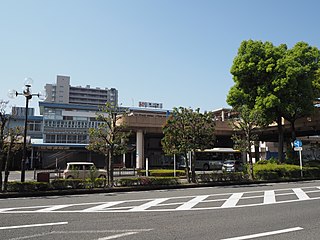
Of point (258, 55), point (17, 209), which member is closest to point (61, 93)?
point (258, 55)

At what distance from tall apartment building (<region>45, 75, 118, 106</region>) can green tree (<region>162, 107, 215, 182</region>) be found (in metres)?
87.6

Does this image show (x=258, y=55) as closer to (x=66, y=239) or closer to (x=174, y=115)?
(x=174, y=115)

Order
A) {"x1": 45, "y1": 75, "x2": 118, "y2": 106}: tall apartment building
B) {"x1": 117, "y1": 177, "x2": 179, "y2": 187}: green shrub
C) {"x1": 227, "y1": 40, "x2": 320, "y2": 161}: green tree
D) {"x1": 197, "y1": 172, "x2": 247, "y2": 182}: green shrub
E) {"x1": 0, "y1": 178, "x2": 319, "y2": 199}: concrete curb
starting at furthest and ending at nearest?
{"x1": 45, "y1": 75, "x2": 118, "y2": 106}: tall apartment building < {"x1": 227, "y1": 40, "x2": 320, "y2": 161}: green tree < {"x1": 197, "y1": 172, "x2": 247, "y2": 182}: green shrub < {"x1": 117, "y1": 177, "x2": 179, "y2": 187}: green shrub < {"x1": 0, "y1": 178, "x2": 319, "y2": 199}: concrete curb

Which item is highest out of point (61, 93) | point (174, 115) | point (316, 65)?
point (61, 93)

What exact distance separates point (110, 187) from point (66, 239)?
9.69 m

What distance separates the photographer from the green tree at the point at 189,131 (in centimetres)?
1797

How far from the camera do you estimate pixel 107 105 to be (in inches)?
633

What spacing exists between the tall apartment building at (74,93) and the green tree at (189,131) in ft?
287

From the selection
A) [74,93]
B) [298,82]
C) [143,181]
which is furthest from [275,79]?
[74,93]

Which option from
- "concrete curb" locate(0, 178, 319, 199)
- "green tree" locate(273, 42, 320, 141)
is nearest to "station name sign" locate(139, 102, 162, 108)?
"green tree" locate(273, 42, 320, 141)

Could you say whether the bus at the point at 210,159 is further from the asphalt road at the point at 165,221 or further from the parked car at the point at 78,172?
the asphalt road at the point at 165,221

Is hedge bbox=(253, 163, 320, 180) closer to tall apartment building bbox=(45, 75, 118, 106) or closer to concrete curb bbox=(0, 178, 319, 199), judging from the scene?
concrete curb bbox=(0, 178, 319, 199)

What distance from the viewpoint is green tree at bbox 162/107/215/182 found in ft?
59.0

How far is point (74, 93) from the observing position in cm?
10531
